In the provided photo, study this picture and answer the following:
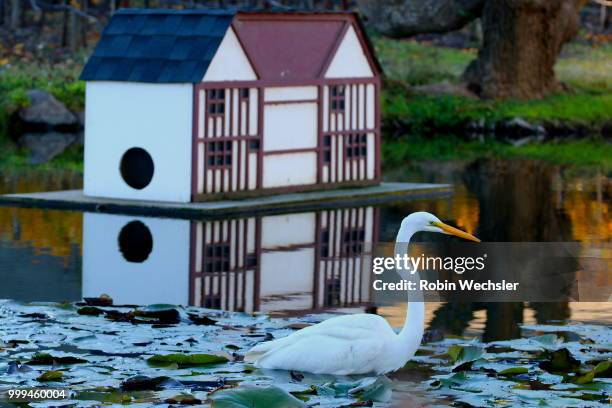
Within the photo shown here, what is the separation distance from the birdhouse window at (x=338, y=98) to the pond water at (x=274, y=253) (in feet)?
5.99

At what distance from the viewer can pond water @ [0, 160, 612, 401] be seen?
16.1 meters

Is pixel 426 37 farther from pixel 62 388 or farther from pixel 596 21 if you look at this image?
pixel 62 388

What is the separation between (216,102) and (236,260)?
4.99m

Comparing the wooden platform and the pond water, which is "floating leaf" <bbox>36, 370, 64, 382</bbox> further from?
the wooden platform

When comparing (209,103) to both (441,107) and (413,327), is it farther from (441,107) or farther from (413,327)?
(441,107)

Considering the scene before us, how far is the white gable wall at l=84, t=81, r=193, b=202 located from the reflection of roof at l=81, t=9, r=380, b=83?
0.24m

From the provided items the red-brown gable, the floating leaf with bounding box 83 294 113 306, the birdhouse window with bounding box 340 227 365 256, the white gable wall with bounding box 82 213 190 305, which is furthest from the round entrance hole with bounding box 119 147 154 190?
the floating leaf with bounding box 83 294 113 306

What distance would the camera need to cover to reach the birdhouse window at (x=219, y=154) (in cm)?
2356

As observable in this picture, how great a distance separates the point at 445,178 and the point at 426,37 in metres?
26.0

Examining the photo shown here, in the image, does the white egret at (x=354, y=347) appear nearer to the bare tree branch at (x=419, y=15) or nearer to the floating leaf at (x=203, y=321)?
the floating leaf at (x=203, y=321)

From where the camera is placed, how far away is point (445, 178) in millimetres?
29734

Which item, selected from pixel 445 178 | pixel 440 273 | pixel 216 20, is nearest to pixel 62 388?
pixel 440 273

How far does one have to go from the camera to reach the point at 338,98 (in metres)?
25.9

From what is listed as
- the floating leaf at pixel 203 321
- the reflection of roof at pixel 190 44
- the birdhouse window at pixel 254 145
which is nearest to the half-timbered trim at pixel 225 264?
the floating leaf at pixel 203 321
